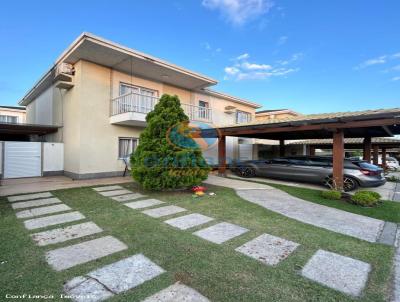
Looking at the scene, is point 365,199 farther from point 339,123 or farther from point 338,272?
point 338,272

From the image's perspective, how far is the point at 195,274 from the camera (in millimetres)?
2631

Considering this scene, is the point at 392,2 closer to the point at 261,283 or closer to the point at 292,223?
the point at 292,223

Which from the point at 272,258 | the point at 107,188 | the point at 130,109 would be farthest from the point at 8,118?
the point at 272,258

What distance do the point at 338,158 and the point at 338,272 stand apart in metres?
6.09

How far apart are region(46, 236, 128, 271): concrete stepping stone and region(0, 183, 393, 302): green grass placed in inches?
4.7

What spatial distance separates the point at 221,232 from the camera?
4.02 m

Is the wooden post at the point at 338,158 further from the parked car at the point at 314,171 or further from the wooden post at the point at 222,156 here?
the wooden post at the point at 222,156

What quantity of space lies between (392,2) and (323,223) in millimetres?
7849

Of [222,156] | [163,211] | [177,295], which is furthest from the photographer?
[222,156]

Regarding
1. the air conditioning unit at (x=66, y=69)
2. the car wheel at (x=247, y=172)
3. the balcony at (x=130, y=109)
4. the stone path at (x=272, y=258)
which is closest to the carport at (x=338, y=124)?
the car wheel at (x=247, y=172)

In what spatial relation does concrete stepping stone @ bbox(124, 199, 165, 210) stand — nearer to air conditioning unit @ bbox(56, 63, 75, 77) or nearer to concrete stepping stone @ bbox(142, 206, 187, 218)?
concrete stepping stone @ bbox(142, 206, 187, 218)

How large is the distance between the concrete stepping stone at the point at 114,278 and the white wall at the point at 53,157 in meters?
10.0

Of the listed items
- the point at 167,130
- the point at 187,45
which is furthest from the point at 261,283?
the point at 187,45

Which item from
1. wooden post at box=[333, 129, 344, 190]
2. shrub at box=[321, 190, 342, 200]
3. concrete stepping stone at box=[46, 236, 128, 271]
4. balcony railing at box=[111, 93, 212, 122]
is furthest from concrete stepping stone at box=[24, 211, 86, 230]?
wooden post at box=[333, 129, 344, 190]
